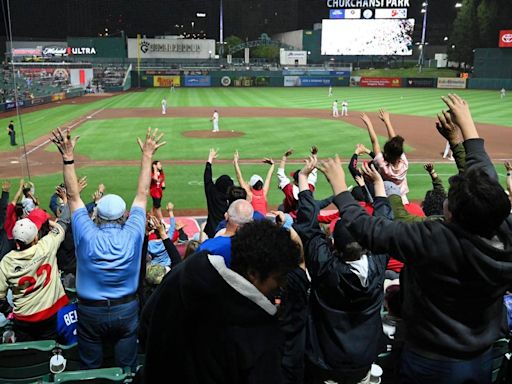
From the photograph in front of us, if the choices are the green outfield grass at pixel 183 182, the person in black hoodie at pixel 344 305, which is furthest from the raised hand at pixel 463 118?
the green outfield grass at pixel 183 182

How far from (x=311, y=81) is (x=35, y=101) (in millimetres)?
34529

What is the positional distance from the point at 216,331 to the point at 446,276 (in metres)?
1.31

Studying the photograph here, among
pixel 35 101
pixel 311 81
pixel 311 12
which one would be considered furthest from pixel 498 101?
pixel 311 12

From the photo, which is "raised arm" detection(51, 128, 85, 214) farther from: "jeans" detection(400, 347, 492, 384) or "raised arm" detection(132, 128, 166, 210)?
"jeans" detection(400, 347, 492, 384)

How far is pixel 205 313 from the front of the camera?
211 cm

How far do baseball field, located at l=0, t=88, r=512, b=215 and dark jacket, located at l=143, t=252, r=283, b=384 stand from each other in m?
8.99

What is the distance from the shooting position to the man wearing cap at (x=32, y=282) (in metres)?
4.59

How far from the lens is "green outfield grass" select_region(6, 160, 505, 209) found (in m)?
13.7

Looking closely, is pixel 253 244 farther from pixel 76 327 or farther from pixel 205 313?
pixel 76 327

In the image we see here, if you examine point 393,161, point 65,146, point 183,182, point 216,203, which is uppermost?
point 65,146

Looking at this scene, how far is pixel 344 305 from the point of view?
3500 mm

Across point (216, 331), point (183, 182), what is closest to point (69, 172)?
point (216, 331)

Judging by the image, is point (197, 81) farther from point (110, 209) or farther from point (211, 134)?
point (110, 209)

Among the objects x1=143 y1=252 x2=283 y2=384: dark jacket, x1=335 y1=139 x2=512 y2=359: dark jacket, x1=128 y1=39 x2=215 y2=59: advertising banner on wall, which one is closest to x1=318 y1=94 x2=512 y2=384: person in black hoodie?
x1=335 y1=139 x2=512 y2=359: dark jacket
